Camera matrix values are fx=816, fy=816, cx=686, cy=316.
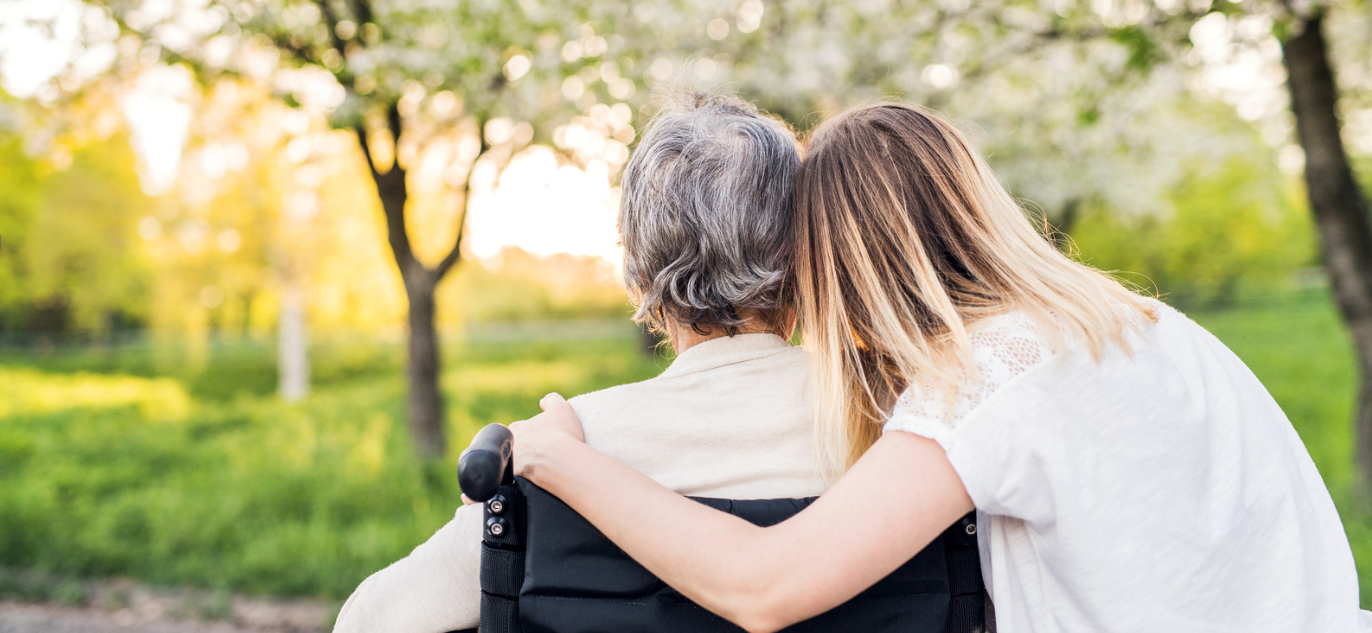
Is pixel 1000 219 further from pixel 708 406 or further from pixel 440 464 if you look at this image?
pixel 440 464

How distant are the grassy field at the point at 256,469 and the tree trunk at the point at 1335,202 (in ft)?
2.50

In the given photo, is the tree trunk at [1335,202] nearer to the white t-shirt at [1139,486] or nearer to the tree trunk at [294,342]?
the white t-shirt at [1139,486]

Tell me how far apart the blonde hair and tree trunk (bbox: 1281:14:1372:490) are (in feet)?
13.5

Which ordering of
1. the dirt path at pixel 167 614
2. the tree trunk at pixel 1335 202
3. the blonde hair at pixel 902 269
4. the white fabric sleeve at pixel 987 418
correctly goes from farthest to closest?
the tree trunk at pixel 1335 202
the dirt path at pixel 167 614
the blonde hair at pixel 902 269
the white fabric sleeve at pixel 987 418

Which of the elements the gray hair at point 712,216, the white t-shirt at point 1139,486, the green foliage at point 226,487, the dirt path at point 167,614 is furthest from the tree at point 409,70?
the white t-shirt at point 1139,486

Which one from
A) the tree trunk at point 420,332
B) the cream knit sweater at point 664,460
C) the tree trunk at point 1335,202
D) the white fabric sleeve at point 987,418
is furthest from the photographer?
the tree trunk at point 420,332

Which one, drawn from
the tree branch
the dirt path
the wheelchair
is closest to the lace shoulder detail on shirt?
the wheelchair

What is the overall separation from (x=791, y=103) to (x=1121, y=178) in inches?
304

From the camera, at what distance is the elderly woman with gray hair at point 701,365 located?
1.31 metres

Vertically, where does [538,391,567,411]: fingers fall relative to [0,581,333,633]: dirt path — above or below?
above

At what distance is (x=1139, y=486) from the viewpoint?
108cm

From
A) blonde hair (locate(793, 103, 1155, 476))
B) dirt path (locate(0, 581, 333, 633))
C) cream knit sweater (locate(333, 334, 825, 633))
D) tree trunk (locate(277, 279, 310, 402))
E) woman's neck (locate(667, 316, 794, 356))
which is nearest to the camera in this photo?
blonde hair (locate(793, 103, 1155, 476))

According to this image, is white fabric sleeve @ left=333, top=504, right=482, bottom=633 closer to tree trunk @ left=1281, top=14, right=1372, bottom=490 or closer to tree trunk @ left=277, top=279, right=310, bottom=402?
tree trunk @ left=1281, top=14, right=1372, bottom=490

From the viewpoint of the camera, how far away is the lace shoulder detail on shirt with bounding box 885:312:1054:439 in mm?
1072
